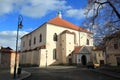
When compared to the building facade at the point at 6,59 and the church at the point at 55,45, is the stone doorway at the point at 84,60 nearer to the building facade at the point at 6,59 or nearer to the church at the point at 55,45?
the church at the point at 55,45

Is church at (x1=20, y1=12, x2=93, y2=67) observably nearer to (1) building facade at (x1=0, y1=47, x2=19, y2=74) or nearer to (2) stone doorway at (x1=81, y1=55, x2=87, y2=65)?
(2) stone doorway at (x1=81, y1=55, x2=87, y2=65)

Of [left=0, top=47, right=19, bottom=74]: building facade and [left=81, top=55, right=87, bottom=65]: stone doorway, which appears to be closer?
[left=0, top=47, right=19, bottom=74]: building facade

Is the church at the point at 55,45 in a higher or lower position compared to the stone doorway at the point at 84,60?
higher

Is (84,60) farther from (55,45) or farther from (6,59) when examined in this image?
(6,59)

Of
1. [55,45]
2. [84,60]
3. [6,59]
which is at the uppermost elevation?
[55,45]

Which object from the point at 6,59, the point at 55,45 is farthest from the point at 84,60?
the point at 6,59

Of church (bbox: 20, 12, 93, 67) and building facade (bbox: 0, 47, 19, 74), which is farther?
church (bbox: 20, 12, 93, 67)

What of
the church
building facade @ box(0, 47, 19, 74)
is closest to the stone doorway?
the church

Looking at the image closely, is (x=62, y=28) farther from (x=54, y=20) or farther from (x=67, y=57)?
(x=67, y=57)

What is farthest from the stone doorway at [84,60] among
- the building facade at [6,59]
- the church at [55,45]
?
the building facade at [6,59]

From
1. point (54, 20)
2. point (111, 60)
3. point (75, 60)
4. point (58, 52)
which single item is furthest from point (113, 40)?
point (54, 20)

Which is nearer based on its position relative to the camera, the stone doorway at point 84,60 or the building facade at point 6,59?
the building facade at point 6,59

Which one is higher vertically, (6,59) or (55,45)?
(55,45)

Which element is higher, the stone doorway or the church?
the church
